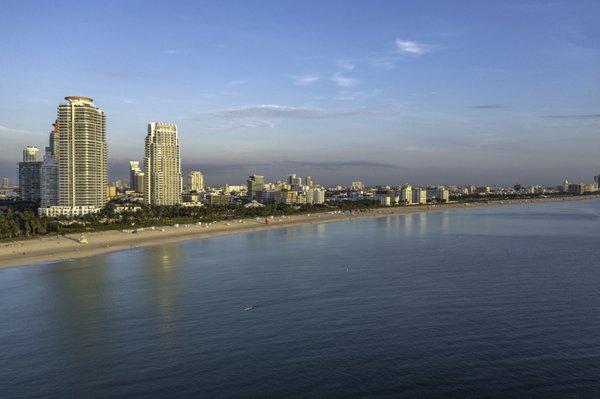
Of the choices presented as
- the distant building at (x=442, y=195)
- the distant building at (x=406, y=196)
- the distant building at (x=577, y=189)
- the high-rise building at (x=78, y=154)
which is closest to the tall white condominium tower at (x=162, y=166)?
the high-rise building at (x=78, y=154)

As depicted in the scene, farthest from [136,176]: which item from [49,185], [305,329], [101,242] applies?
[305,329]

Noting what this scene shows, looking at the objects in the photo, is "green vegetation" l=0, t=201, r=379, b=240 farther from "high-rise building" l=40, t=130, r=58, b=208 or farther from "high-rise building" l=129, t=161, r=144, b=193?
"high-rise building" l=129, t=161, r=144, b=193

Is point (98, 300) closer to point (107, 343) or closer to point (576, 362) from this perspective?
point (107, 343)

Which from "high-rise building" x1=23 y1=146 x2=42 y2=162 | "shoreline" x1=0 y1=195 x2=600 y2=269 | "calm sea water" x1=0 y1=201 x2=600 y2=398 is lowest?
"calm sea water" x1=0 y1=201 x2=600 y2=398

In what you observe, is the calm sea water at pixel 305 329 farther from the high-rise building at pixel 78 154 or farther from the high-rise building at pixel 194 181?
the high-rise building at pixel 194 181

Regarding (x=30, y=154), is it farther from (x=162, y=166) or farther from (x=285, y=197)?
(x=285, y=197)

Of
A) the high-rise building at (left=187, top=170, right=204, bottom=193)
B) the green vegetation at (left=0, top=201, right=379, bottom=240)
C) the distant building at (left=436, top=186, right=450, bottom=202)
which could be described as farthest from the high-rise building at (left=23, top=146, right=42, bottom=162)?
the distant building at (left=436, top=186, right=450, bottom=202)

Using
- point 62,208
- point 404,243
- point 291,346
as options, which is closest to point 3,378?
point 291,346
